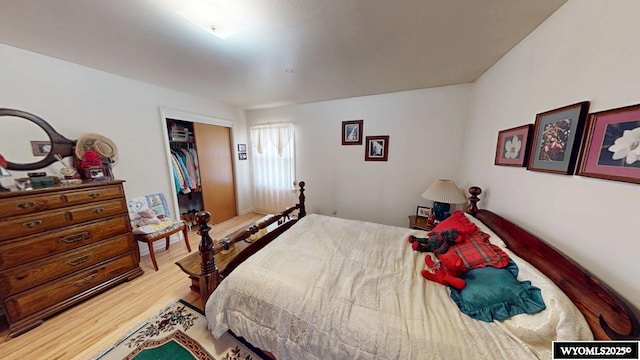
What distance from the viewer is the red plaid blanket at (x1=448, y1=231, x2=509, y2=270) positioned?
1134 millimetres

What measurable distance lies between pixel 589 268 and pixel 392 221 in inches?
84.6

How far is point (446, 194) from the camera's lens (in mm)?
2100

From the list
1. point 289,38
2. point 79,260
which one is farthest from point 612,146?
point 79,260

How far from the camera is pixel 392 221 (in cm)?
301

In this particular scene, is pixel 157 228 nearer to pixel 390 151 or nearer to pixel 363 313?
pixel 363 313

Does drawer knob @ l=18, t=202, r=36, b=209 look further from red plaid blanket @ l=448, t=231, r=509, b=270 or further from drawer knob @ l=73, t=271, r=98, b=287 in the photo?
red plaid blanket @ l=448, t=231, r=509, b=270

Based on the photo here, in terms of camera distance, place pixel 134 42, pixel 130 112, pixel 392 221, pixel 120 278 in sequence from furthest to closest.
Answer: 1. pixel 392 221
2. pixel 130 112
3. pixel 120 278
4. pixel 134 42

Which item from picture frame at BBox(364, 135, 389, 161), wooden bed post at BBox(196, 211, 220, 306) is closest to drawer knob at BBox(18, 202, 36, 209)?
wooden bed post at BBox(196, 211, 220, 306)

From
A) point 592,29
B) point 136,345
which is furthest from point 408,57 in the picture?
point 136,345

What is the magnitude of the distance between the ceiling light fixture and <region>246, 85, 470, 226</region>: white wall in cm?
204

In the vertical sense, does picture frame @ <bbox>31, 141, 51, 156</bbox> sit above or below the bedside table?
above

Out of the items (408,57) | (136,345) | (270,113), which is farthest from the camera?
(270,113)

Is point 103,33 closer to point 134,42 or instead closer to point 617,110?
A: point 134,42

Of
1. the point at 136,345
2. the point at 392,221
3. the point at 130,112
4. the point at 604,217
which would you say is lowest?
the point at 136,345
